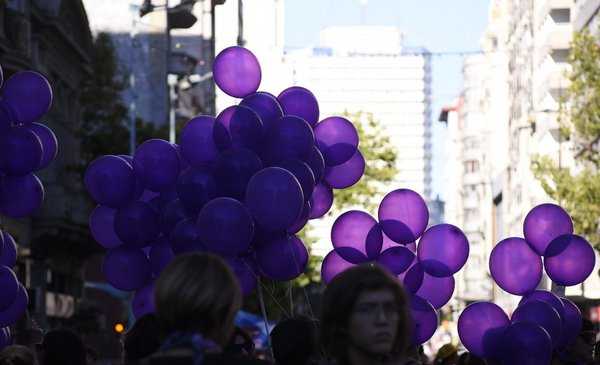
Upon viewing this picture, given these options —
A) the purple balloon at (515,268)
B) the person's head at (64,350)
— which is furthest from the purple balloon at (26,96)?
the person's head at (64,350)

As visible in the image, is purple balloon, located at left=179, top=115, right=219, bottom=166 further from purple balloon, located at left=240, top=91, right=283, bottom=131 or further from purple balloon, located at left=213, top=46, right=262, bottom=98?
purple balloon, located at left=213, top=46, right=262, bottom=98

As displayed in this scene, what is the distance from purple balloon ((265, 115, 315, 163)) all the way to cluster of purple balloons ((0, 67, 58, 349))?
1.76 metres

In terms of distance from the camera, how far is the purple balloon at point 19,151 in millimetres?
11609

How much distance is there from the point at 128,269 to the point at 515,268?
9.06 ft

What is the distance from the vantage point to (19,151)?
1166 centimetres

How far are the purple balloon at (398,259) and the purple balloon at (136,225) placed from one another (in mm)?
1679

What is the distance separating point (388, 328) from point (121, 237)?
629cm

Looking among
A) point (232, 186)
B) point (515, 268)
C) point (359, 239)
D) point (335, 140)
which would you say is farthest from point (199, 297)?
point (335, 140)

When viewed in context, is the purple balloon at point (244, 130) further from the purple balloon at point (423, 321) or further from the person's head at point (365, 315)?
the person's head at point (365, 315)

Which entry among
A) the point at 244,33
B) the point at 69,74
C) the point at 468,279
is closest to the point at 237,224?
the point at 69,74

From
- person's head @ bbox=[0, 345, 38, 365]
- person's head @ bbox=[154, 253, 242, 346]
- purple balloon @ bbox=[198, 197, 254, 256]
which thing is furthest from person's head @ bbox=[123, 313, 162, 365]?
purple balloon @ bbox=[198, 197, 254, 256]

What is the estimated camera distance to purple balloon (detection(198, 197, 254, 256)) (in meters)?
10.4

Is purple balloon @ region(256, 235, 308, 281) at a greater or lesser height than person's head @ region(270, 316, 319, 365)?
lesser

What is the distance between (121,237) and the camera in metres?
11.6
